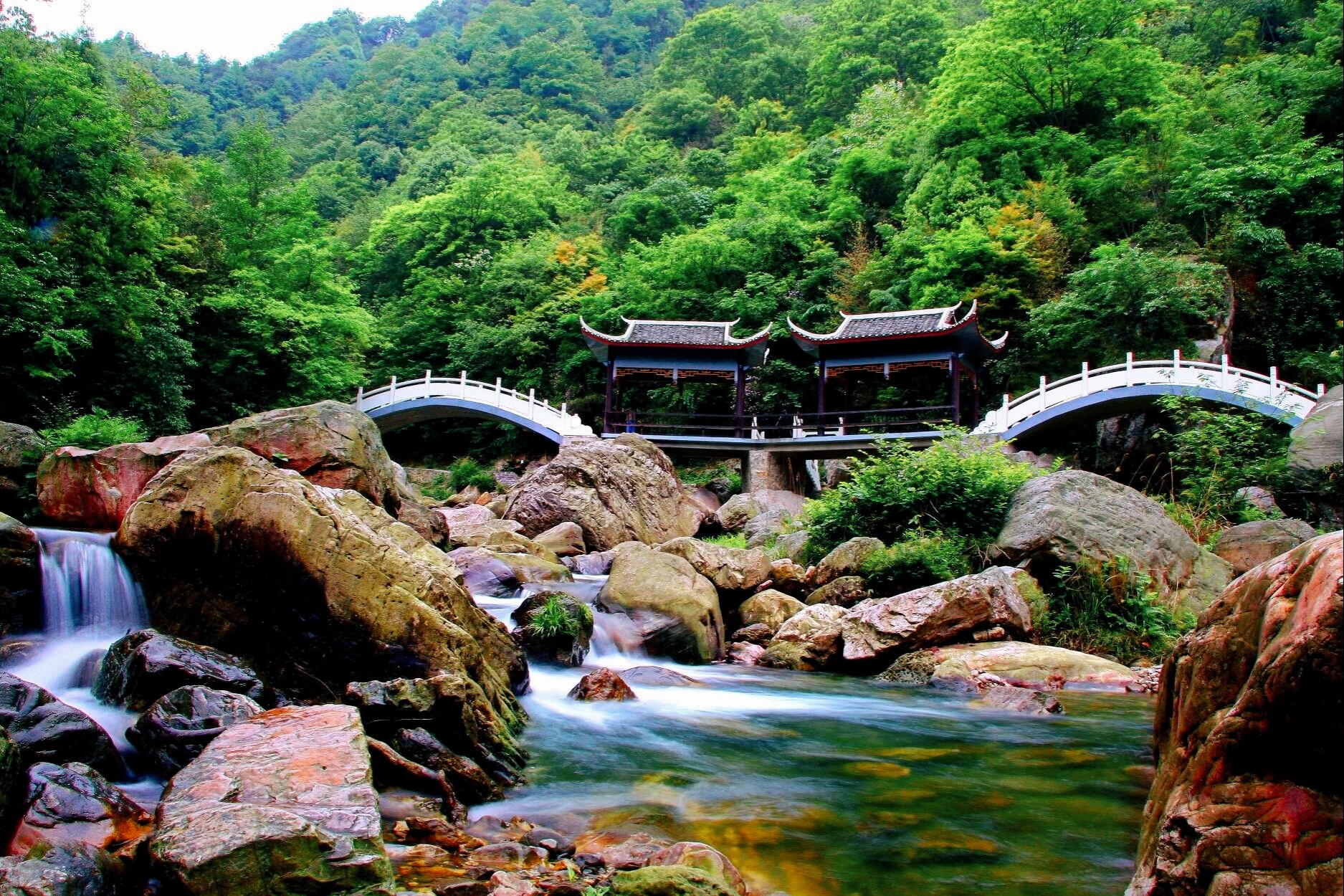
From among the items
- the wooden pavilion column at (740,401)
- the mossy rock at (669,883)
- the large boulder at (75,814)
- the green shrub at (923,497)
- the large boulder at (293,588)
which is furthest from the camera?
the wooden pavilion column at (740,401)

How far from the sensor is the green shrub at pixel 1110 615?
9523mm

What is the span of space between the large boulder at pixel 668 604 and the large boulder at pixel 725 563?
2.56ft

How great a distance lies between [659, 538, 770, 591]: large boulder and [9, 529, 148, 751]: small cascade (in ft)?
19.4

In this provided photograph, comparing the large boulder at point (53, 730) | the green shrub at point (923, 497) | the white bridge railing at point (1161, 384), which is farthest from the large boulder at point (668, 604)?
the white bridge railing at point (1161, 384)

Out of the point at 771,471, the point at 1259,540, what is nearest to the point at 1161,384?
the point at 1259,540

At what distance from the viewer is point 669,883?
3277 millimetres

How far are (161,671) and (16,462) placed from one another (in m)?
8.33

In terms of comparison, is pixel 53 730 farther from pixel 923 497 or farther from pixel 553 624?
pixel 923 497

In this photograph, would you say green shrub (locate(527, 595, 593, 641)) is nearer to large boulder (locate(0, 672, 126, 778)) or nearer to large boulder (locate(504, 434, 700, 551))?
large boulder (locate(0, 672, 126, 778))

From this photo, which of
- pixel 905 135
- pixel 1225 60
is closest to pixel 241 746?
pixel 905 135

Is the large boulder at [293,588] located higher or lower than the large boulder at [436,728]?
higher

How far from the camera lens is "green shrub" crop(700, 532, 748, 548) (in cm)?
1570

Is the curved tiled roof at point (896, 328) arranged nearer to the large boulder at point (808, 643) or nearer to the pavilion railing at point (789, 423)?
the pavilion railing at point (789, 423)

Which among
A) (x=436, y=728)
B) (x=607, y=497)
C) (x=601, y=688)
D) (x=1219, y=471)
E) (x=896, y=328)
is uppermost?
(x=896, y=328)
